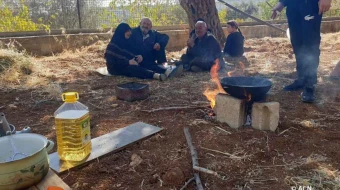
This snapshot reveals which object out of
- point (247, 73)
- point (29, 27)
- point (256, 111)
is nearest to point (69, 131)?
point (256, 111)

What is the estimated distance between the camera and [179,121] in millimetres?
3434

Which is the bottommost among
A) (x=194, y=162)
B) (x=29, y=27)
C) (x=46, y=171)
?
(x=194, y=162)

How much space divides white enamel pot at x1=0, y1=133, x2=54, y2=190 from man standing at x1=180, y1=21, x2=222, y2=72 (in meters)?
4.70

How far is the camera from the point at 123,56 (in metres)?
5.84

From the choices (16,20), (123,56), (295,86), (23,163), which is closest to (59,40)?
(16,20)

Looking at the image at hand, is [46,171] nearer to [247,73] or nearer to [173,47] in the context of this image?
[247,73]

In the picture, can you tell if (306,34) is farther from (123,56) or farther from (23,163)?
(23,163)

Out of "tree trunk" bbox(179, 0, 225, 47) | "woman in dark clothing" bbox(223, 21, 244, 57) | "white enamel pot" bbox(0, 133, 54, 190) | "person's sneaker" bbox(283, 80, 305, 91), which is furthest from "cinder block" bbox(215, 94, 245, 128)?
"tree trunk" bbox(179, 0, 225, 47)

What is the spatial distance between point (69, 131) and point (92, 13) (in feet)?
28.6

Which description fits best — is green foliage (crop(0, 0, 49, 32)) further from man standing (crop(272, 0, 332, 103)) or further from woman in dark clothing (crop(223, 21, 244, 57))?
man standing (crop(272, 0, 332, 103))

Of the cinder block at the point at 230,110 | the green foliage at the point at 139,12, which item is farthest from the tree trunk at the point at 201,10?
the cinder block at the point at 230,110

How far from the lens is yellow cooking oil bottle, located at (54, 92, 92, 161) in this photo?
2.32 meters

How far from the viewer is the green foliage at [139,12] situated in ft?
35.0

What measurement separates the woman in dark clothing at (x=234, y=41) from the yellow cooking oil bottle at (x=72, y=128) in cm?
565
